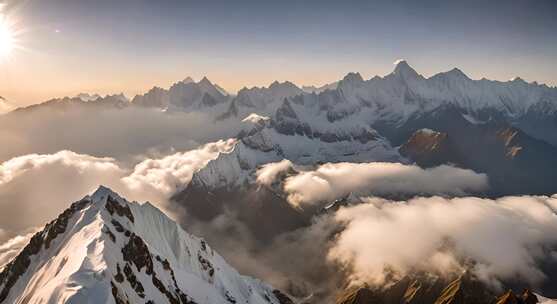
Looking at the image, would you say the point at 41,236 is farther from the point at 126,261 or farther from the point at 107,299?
the point at 107,299

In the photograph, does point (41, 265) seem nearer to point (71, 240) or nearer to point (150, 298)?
point (71, 240)

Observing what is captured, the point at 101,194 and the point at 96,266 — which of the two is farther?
the point at 101,194

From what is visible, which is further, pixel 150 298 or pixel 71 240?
pixel 71 240

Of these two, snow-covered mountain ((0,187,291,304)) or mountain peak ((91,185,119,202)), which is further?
mountain peak ((91,185,119,202))

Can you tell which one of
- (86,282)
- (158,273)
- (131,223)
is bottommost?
(158,273)

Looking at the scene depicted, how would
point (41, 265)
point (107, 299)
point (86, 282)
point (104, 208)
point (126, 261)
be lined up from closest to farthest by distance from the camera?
point (107, 299)
point (86, 282)
point (126, 261)
point (41, 265)
point (104, 208)

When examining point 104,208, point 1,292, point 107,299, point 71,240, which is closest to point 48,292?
point 107,299

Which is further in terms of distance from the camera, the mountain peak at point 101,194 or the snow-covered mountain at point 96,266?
the mountain peak at point 101,194

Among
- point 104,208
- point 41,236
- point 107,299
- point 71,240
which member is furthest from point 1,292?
point 107,299

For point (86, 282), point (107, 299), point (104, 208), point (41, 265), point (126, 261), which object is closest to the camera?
point (107, 299)

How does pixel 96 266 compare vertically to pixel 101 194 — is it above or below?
above

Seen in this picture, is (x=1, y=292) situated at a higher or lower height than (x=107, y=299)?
lower
